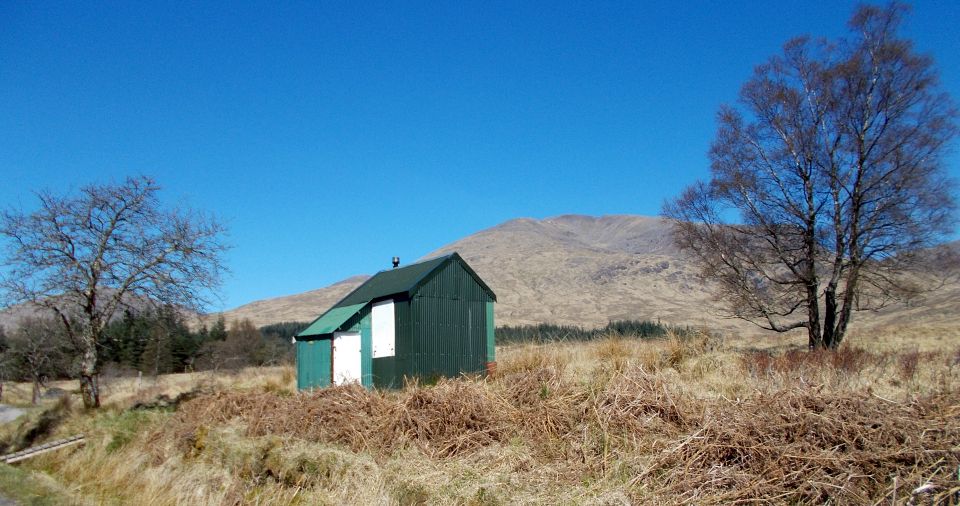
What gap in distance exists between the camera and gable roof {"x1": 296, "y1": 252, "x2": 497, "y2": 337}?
20109mm

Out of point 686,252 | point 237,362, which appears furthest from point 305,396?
point 237,362

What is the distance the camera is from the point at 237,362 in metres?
55.1

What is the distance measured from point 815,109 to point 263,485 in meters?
20.0

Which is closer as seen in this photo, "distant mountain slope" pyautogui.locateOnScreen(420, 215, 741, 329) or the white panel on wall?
the white panel on wall

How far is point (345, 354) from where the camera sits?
2145 cm

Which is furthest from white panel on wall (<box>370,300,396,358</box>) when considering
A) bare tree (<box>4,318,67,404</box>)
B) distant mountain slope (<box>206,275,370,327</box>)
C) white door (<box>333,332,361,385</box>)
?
distant mountain slope (<box>206,275,370,327</box>)

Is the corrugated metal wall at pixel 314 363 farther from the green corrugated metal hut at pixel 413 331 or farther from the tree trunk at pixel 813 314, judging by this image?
the tree trunk at pixel 813 314

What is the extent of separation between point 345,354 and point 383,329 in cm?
218

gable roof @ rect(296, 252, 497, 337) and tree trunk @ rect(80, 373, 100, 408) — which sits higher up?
gable roof @ rect(296, 252, 497, 337)

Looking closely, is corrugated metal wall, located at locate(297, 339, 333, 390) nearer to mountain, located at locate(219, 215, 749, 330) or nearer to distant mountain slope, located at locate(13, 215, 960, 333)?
distant mountain slope, located at locate(13, 215, 960, 333)

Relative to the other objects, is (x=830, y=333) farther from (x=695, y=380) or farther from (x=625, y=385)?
(x=625, y=385)

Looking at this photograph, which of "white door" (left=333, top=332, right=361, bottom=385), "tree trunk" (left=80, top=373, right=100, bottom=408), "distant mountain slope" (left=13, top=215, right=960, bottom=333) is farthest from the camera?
"distant mountain slope" (left=13, top=215, right=960, bottom=333)

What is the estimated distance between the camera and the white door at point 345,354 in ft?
69.5

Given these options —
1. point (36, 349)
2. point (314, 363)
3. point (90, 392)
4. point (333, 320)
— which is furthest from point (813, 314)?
point (36, 349)
